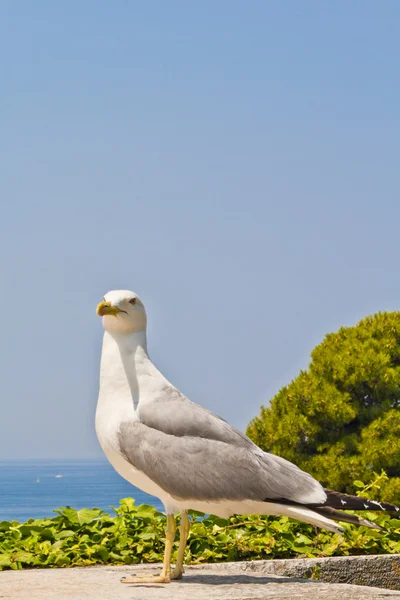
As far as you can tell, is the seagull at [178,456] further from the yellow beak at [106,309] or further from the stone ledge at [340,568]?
the stone ledge at [340,568]

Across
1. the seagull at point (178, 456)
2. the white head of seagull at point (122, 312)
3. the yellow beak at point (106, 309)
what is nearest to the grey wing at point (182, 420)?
the seagull at point (178, 456)

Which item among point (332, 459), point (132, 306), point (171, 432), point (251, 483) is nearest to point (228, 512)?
point (251, 483)

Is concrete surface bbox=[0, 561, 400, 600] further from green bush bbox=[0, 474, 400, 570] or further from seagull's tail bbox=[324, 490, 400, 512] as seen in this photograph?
seagull's tail bbox=[324, 490, 400, 512]

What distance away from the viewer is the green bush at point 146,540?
21.5 feet

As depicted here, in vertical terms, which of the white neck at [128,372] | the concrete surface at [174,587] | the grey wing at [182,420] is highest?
the white neck at [128,372]

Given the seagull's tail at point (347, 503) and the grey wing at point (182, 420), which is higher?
the grey wing at point (182, 420)

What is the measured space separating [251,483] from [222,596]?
70 centimetres

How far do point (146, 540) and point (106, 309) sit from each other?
2.13 metres

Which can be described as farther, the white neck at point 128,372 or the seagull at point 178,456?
the white neck at point 128,372

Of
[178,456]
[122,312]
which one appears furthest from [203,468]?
[122,312]

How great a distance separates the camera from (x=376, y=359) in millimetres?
14953

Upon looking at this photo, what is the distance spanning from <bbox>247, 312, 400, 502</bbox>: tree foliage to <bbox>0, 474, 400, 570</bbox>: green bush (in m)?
7.21

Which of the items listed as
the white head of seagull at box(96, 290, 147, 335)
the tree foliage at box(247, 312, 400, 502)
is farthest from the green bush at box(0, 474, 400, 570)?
the tree foliage at box(247, 312, 400, 502)

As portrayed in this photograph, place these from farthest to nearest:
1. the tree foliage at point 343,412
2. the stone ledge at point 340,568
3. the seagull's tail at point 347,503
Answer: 1. the tree foliage at point 343,412
2. the stone ledge at point 340,568
3. the seagull's tail at point 347,503
